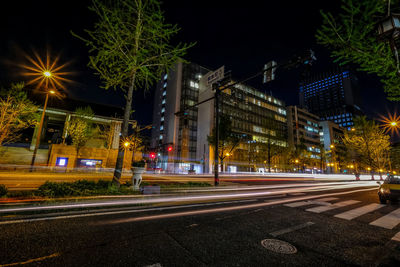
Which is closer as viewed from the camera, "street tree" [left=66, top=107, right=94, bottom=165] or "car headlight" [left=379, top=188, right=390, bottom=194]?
"car headlight" [left=379, top=188, right=390, bottom=194]

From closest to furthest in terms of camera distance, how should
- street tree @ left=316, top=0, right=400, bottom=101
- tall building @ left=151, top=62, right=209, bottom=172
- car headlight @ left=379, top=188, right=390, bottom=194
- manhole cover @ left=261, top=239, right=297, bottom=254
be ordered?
manhole cover @ left=261, top=239, right=297, bottom=254 < street tree @ left=316, top=0, right=400, bottom=101 < car headlight @ left=379, top=188, right=390, bottom=194 < tall building @ left=151, top=62, right=209, bottom=172

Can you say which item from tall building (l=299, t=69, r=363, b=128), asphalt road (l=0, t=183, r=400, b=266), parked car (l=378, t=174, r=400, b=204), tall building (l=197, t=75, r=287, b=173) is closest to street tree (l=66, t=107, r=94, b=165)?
tall building (l=197, t=75, r=287, b=173)

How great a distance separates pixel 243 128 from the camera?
56.2 meters

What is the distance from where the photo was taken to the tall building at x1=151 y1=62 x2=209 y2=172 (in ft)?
175

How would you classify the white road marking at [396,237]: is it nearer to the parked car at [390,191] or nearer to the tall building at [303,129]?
the parked car at [390,191]

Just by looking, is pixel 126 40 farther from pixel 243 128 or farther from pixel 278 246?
pixel 243 128

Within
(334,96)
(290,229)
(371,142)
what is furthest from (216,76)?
(334,96)

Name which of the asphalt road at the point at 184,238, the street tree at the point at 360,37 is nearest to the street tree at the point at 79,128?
the asphalt road at the point at 184,238

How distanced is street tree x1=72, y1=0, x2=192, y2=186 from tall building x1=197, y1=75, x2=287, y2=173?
35.2m

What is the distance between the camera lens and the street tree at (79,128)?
92.5 ft

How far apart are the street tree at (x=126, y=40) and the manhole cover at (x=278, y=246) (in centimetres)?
754

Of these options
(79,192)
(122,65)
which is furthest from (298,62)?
(79,192)

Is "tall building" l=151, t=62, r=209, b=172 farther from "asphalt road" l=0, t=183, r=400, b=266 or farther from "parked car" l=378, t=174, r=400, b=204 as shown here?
"asphalt road" l=0, t=183, r=400, b=266

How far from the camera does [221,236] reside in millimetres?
3754
